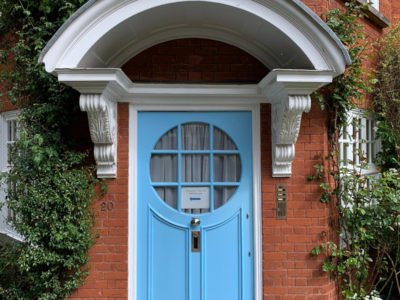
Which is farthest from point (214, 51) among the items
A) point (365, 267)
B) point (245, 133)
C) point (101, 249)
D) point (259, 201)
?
point (365, 267)

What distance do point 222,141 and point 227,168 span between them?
29 cm

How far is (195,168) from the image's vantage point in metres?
4.11

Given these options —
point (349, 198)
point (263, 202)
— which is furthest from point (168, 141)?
point (349, 198)

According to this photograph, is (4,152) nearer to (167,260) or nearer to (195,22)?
(167,260)

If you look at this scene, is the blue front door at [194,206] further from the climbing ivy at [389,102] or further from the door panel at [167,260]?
the climbing ivy at [389,102]

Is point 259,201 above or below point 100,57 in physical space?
below

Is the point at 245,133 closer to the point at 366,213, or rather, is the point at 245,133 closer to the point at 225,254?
the point at 225,254

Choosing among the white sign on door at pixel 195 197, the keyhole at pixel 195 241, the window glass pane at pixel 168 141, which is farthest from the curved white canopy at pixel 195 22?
the keyhole at pixel 195 241

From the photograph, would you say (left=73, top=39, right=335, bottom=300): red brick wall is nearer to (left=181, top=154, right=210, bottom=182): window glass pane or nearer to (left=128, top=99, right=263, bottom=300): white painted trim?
(left=128, top=99, right=263, bottom=300): white painted trim

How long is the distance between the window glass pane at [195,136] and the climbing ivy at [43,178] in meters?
1.03

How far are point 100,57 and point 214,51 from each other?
1.17 metres

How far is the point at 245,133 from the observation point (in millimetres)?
4102

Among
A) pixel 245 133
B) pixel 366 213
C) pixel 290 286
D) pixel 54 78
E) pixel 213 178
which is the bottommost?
pixel 290 286

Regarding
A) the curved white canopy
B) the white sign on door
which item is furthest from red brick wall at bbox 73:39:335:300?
the white sign on door
